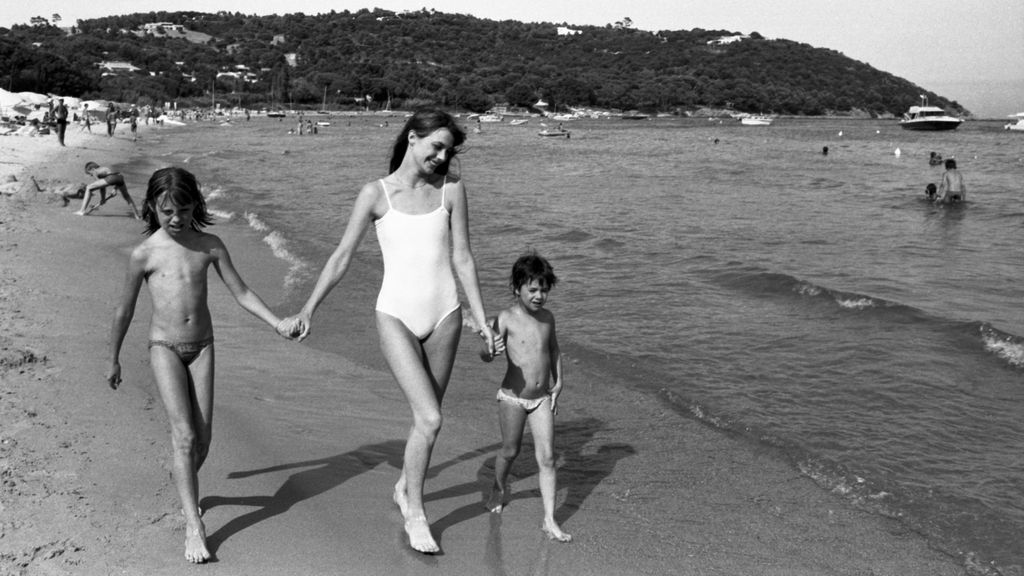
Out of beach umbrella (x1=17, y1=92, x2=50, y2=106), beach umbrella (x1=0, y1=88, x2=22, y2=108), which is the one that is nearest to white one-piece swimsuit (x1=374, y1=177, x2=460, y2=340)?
beach umbrella (x1=0, y1=88, x2=22, y2=108)

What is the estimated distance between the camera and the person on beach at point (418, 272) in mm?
4043

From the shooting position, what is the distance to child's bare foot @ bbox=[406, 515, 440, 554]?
4160 millimetres

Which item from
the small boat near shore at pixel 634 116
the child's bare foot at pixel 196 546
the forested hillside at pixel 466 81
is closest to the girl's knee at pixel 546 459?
the child's bare foot at pixel 196 546

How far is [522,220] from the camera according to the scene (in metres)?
20.5

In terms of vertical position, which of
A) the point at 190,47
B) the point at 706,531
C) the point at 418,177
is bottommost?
the point at 706,531

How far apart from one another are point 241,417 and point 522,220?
14.9 m

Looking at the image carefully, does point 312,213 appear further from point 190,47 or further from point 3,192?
point 190,47

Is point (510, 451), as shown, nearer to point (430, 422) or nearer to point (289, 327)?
point (430, 422)

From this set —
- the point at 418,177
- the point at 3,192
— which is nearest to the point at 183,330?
the point at 418,177

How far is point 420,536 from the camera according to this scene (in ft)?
13.7

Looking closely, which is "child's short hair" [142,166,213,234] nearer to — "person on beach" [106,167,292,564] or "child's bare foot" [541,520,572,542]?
"person on beach" [106,167,292,564]

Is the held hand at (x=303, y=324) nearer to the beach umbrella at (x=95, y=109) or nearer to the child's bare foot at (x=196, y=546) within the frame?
the child's bare foot at (x=196, y=546)

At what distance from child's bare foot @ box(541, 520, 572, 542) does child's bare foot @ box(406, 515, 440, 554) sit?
0.65 metres

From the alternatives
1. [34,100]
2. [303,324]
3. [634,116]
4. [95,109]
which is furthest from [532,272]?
[634,116]
